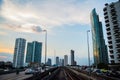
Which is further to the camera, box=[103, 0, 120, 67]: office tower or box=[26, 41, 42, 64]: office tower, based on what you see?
box=[26, 41, 42, 64]: office tower

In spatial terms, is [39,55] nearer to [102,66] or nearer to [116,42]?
[102,66]

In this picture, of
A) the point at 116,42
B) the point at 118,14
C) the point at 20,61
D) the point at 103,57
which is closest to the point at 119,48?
the point at 116,42

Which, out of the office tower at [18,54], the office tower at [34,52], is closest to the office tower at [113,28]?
the office tower at [34,52]

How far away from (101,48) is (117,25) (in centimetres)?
9987

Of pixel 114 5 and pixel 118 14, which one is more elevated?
pixel 114 5

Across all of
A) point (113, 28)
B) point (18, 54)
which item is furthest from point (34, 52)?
point (18, 54)

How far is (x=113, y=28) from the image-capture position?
10262 cm

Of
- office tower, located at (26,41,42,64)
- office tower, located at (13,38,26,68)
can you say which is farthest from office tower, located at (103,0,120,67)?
office tower, located at (13,38,26,68)

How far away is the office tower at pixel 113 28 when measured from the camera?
9744 cm

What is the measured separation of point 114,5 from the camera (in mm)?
107125

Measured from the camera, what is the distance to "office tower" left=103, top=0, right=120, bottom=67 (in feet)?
320

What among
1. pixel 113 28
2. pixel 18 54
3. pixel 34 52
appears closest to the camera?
pixel 113 28

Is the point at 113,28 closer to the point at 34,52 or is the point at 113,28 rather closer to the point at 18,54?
the point at 34,52

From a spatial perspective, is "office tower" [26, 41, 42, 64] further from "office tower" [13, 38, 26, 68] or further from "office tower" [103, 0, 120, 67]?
"office tower" [13, 38, 26, 68]
